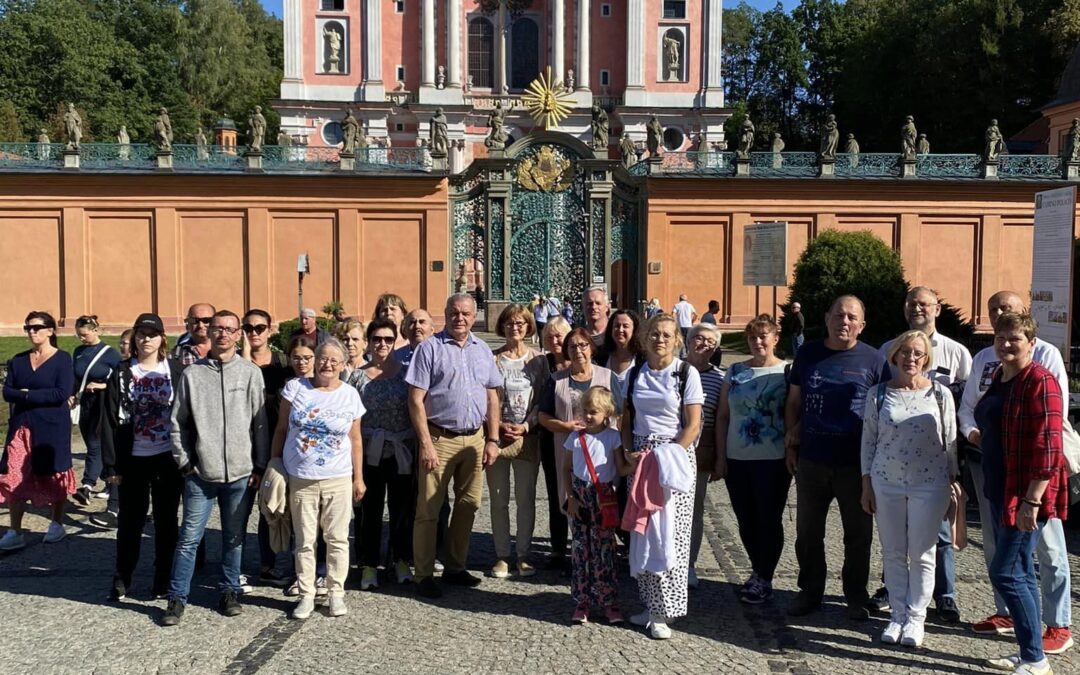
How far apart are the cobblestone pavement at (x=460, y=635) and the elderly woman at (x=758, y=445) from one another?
0.33 metres

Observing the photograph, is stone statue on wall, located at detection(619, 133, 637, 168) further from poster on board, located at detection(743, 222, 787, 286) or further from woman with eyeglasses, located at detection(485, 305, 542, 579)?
woman with eyeglasses, located at detection(485, 305, 542, 579)

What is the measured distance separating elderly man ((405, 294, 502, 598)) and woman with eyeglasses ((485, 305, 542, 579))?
0.21m

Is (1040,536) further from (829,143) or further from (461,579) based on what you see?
(829,143)

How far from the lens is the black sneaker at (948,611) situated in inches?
238

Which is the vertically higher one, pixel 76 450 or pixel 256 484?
pixel 256 484

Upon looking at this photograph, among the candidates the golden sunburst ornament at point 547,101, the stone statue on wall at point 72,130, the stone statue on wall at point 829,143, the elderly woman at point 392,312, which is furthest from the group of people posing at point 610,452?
the golden sunburst ornament at point 547,101

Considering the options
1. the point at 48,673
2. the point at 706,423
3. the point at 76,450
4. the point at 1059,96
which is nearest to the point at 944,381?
the point at 706,423

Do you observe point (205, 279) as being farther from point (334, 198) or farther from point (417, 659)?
point (417, 659)

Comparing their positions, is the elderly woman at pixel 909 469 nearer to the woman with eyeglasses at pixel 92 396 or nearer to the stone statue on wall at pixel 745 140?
the woman with eyeglasses at pixel 92 396

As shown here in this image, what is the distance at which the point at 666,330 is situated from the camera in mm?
5992

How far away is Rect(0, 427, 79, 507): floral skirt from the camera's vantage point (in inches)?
304

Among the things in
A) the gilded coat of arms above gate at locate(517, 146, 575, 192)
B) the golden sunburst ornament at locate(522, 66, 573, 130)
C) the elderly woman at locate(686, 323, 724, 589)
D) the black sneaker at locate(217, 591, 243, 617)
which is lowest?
the black sneaker at locate(217, 591, 243, 617)

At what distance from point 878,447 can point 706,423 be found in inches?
45.9

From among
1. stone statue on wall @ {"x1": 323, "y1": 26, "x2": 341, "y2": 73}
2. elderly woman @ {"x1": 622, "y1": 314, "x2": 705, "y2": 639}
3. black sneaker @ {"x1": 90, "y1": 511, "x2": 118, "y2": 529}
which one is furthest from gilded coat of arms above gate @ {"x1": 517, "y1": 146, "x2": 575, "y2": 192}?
stone statue on wall @ {"x1": 323, "y1": 26, "x2": 341, "y2": 73}
